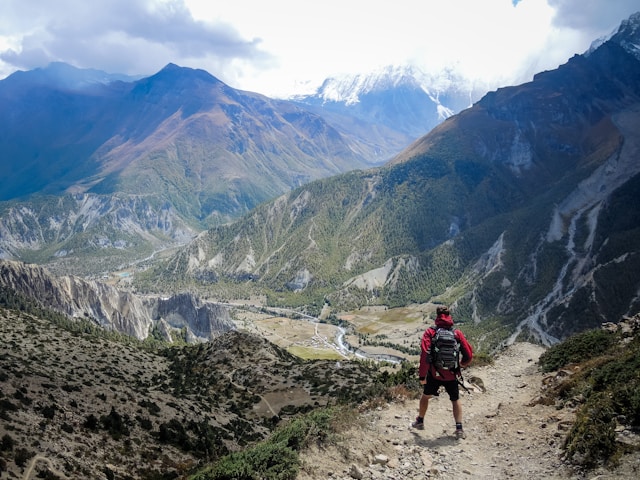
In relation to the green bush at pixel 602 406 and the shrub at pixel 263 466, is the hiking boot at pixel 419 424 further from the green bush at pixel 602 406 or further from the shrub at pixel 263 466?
the shrub at pixel 263 466

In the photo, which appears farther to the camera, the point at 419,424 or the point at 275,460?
the point at 419,424

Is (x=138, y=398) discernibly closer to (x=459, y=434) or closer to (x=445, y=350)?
(x=459, y=434)

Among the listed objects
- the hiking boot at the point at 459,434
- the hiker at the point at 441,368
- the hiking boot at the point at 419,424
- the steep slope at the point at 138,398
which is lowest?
the steep slope at the point at 138,398

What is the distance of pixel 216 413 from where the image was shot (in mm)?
54562

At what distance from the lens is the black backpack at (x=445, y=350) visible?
62.1ft

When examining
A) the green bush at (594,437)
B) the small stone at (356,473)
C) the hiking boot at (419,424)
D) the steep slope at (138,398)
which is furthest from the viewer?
the steep slope at (138,398)

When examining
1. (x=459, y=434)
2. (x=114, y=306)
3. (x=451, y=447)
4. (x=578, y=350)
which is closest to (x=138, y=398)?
(x=459, y=434)

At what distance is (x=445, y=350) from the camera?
1897 centimetres

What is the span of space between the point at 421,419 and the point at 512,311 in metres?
175

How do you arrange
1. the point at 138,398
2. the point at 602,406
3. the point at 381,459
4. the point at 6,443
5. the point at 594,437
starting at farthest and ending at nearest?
1. the point at 138,398
2. the point at 6,443
3. the point at 602,406
4. the point at 381,459
5. the point at 594,437

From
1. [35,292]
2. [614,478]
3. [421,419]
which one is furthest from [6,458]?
[35,292]

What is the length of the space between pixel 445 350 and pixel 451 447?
3909mm

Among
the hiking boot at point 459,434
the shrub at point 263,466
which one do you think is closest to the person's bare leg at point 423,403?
the hiking boot at point 459,434

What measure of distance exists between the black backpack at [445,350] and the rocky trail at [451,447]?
3260 mm
